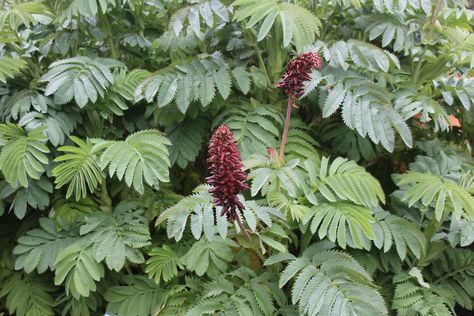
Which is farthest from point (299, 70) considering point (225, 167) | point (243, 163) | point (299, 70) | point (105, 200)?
point (105, 200)

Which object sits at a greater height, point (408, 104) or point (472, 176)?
point (408, 104)

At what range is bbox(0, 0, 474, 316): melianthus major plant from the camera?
1452 mm

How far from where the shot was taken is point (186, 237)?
1812 mm

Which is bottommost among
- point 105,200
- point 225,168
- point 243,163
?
point 105,200

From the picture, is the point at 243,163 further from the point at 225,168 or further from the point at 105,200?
the point at 105,200

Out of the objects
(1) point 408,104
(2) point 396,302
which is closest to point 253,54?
(1) point 408,104

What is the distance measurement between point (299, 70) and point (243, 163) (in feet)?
1.01

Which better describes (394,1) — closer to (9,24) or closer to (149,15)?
(149,15)

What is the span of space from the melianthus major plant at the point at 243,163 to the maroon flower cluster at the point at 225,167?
0.02m

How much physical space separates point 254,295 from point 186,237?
18.4 inches

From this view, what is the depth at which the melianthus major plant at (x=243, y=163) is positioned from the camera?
4.76ft

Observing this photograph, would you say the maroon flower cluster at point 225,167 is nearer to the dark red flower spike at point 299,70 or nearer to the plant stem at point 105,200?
the dark red flower spike at point 299,70

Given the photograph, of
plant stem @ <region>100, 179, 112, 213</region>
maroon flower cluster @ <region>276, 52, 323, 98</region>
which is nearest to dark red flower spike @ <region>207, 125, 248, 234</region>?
maroon flower cluster @ <region>276, 52, 323, 98</region>

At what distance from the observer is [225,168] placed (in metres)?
1.14
